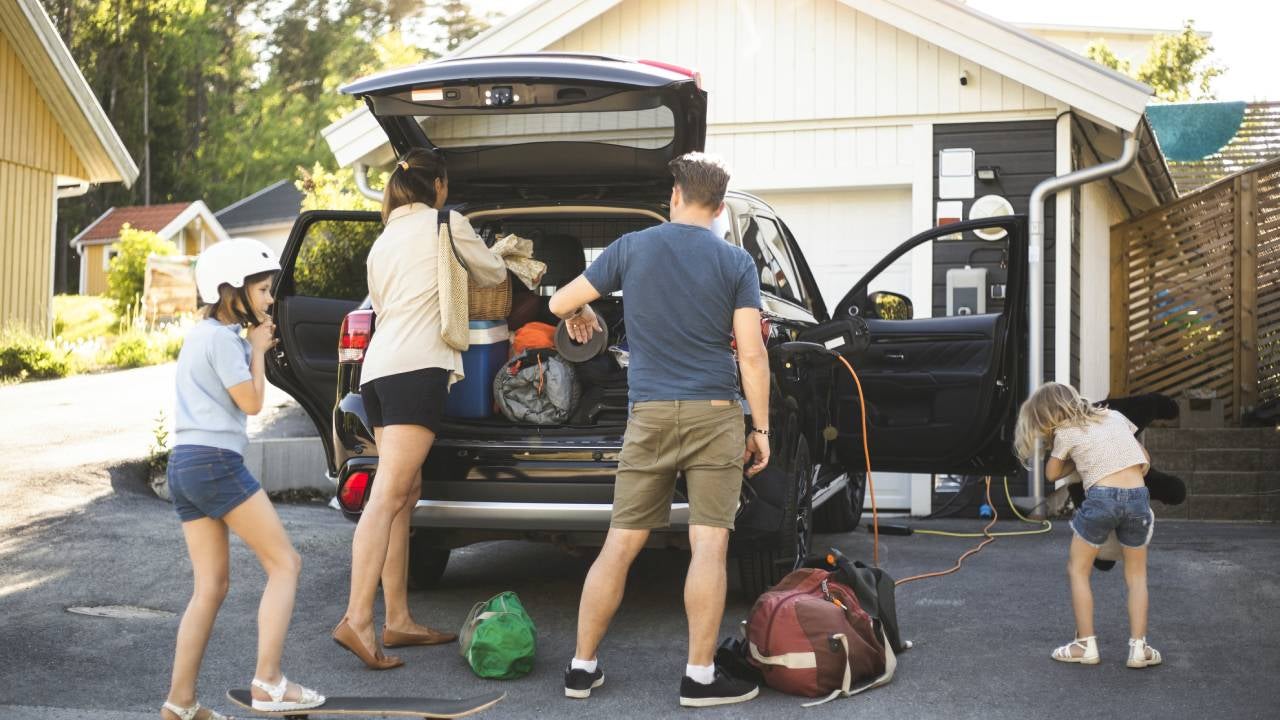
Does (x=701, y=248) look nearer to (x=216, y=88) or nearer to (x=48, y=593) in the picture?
(x=48, y=593)

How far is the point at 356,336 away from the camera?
549 centimetres

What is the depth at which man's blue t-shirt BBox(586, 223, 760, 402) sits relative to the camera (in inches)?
179

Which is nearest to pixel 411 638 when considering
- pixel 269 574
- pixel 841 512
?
pixel 269 574

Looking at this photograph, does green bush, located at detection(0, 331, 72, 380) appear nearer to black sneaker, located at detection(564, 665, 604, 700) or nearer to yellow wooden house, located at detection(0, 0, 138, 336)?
yellow wooden house, located at detection(0, 0, 138, 336)

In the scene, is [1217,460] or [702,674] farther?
[1217,460]

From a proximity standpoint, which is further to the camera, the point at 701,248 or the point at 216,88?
the point at 216,88

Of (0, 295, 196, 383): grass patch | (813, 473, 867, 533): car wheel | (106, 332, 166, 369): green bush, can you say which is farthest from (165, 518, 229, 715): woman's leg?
(106, 332, 166, 369): green bush

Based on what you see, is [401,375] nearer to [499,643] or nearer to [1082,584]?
[499,643]

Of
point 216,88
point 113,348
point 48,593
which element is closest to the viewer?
point 48,593

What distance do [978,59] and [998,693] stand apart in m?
6.21

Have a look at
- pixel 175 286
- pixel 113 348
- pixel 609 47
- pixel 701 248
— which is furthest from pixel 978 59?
pixel 175 286

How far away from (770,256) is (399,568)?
2452 mm

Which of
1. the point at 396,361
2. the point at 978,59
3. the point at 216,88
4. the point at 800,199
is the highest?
the point at 216,88

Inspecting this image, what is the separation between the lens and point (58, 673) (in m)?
4.88
